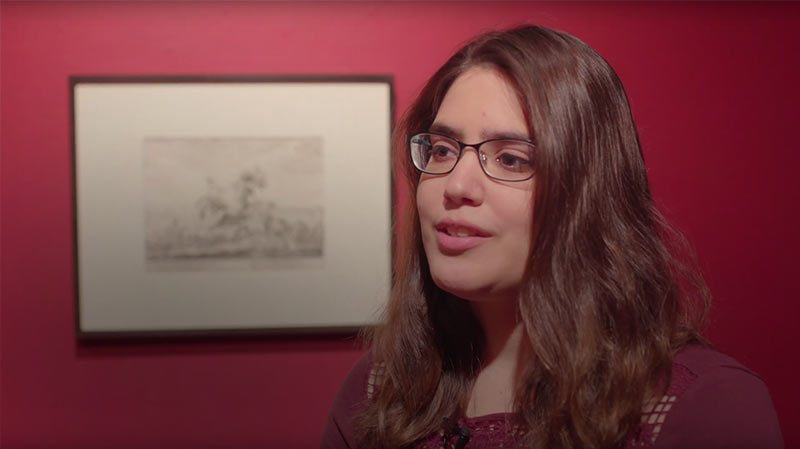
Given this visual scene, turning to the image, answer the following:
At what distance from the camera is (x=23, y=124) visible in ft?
6.54

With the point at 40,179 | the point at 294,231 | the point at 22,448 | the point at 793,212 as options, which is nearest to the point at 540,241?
the point at 294,231

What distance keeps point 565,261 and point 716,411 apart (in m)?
0.27

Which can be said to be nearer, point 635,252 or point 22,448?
point 635,252

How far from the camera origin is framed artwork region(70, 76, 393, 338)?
6.52 ft

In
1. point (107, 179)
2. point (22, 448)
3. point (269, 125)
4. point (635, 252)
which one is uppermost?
point (269, 125)

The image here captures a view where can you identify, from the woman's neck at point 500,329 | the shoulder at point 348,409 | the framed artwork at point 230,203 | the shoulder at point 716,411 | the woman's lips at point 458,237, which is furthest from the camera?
the framed artwork at point 230,203

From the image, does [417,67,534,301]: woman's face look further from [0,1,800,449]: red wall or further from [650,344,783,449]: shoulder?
[0,1,800,449]: red wall

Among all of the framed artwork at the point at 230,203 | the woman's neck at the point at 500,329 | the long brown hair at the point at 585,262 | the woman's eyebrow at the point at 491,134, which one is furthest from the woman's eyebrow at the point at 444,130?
the framed artwork at the point at 230,203

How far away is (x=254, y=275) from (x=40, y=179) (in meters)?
0.62

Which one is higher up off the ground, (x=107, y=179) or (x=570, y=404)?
(x=107, y=179)

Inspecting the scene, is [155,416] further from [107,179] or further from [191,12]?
[191,12]

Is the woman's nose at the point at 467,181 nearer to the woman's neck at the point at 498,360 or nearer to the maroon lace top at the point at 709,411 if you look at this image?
the woman's neck at the point at 498,360

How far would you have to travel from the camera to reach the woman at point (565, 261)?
3.26 ft

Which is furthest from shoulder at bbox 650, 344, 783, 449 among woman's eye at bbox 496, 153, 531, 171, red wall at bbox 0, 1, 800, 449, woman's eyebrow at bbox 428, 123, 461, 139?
red wall at bbox 0, 1, 800, 449
